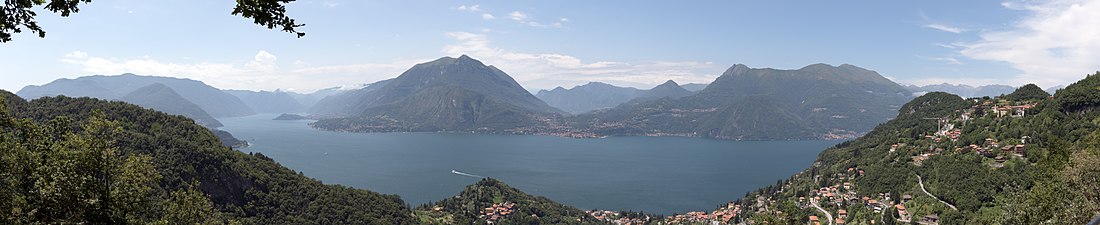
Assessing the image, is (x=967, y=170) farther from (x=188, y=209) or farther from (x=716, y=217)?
(x=188, y=209)

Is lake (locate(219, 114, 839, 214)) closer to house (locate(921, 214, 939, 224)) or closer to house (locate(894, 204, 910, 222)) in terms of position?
house (locate(894, 204, 910, 222))

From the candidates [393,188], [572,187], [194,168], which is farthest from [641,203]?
[194,168]

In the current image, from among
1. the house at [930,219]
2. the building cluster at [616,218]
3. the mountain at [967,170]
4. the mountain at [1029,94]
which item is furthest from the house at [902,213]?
the mountain at [1029,94]

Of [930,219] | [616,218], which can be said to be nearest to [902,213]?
[930,219]

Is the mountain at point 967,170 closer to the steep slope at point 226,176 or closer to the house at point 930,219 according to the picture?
the house at point 930,219

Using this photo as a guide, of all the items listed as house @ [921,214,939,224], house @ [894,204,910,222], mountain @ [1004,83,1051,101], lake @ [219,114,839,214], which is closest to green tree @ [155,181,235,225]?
house @ [921,214,939,224]

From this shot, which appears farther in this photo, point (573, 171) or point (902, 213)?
point (573, 171)
